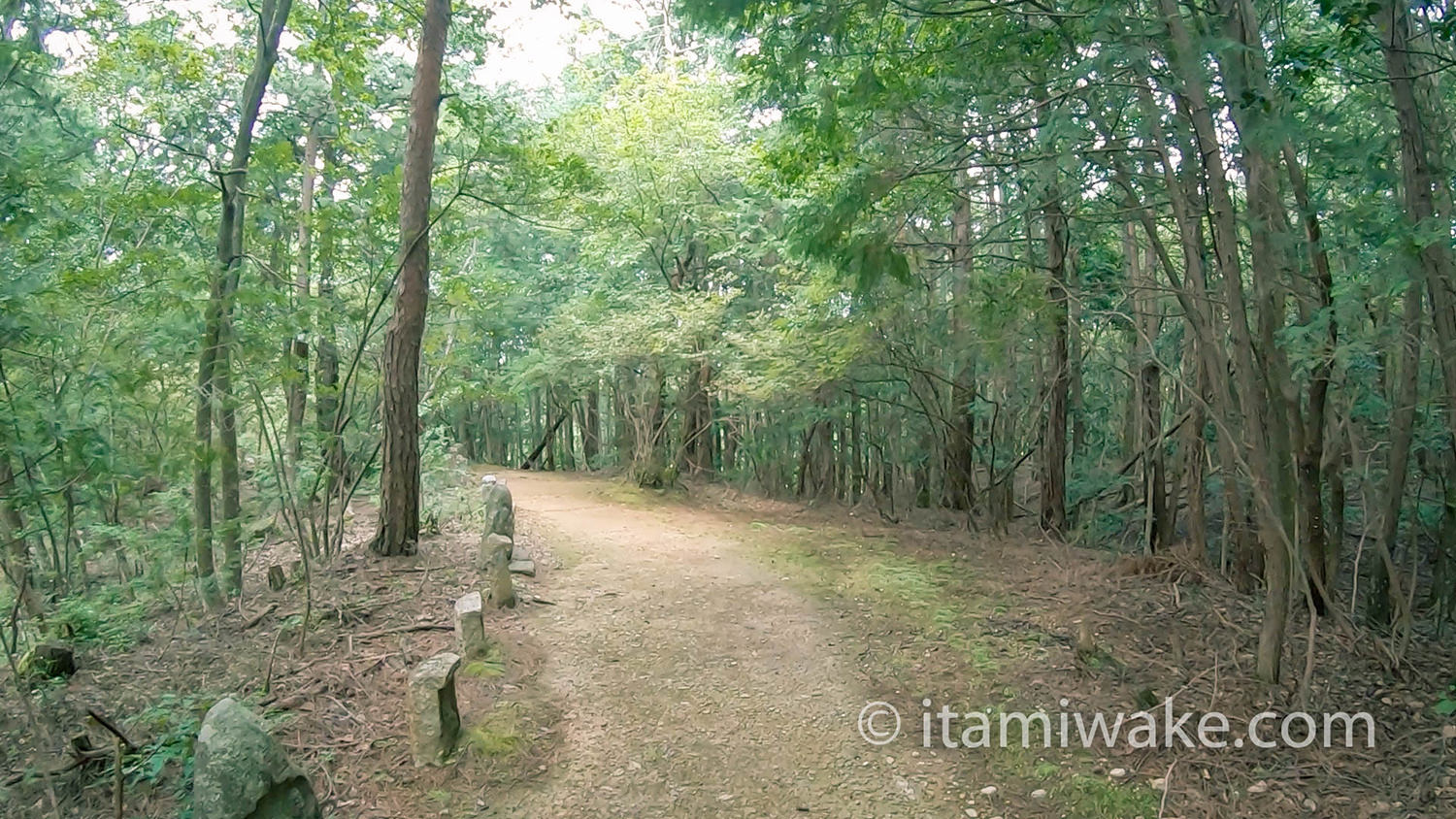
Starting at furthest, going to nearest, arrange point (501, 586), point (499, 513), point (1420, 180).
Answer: point (499, 513) < point (501, 586) < point (1420, 180)

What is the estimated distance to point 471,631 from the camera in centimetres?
525

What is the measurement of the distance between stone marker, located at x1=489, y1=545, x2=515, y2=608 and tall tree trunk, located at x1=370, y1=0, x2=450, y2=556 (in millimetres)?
1488

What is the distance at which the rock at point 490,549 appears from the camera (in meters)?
6.66

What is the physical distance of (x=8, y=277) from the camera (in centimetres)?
500

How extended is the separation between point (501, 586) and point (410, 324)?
265cm

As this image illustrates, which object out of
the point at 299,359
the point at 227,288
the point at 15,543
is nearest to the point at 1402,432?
the point at 299,359

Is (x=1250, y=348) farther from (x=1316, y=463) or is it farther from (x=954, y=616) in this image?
(x=954, y=616)

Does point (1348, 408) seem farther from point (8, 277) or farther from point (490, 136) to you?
point (8, 277)

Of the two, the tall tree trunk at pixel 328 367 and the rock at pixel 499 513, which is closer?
the tall tree trunk at pixel 328 367

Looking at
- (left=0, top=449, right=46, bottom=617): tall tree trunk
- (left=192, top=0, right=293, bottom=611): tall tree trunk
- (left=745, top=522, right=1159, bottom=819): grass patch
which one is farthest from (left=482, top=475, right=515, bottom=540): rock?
(left=0, top=449, right=46, bottom=617): tall tree trunk

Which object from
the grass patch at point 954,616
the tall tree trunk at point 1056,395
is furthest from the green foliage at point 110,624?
the tall tree trunk at point 1056,395

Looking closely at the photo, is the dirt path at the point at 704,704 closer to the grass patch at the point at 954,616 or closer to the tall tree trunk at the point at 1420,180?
the grass patch at the point at 954,616

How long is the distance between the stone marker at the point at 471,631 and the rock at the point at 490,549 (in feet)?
3.96

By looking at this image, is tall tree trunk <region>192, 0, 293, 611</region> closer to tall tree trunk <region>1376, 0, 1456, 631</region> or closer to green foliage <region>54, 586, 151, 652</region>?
green foliage <region>54, 586, 151, 652</region>
